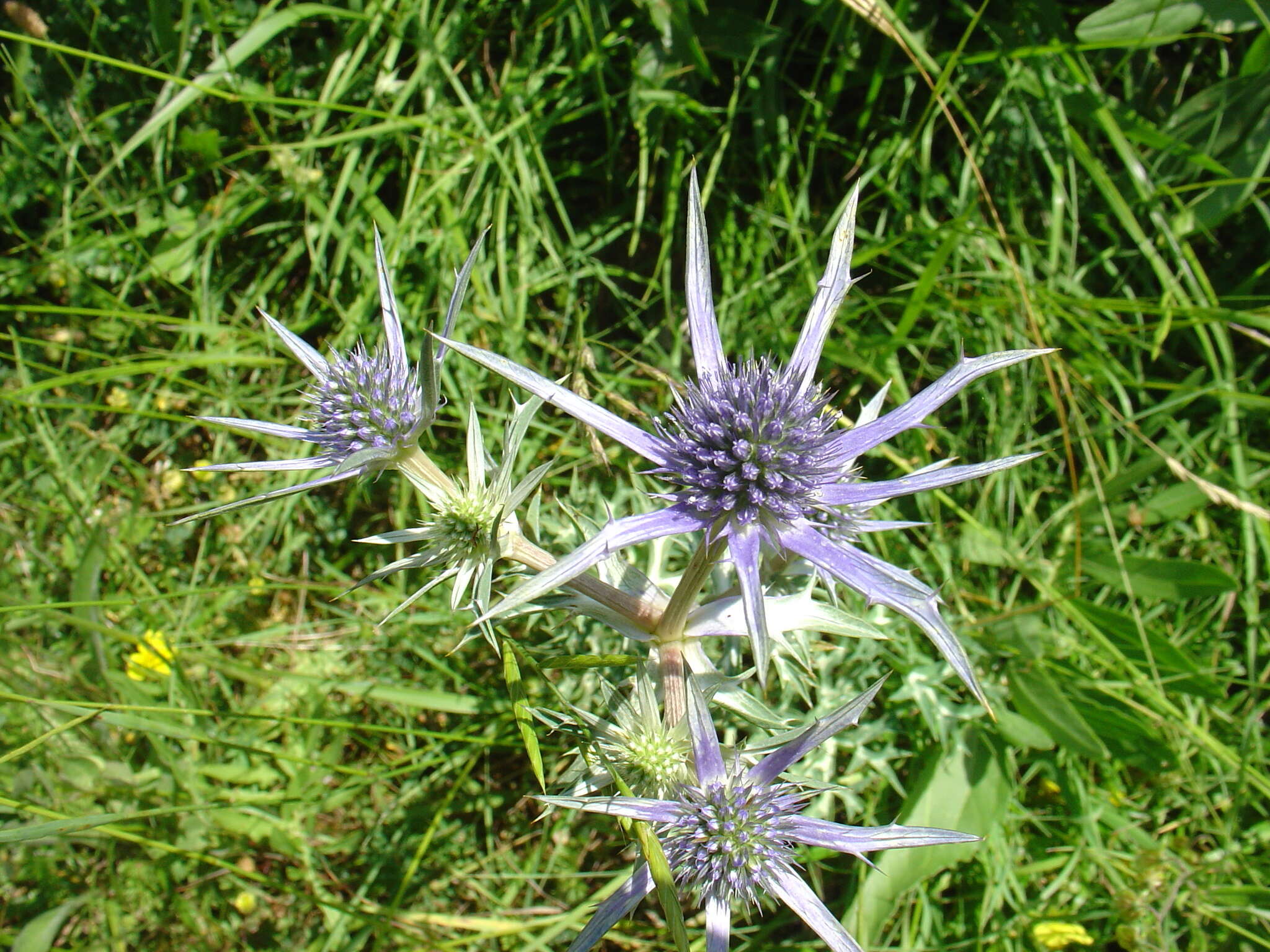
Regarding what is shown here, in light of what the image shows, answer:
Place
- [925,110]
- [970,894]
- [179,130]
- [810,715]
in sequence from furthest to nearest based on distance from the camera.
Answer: [179,130]
[970,894]
[925,110]
[810,715]

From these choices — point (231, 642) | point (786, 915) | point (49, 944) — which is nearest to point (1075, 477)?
point (786, 915)

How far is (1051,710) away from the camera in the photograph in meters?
2.46

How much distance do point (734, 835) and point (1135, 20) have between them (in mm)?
2681

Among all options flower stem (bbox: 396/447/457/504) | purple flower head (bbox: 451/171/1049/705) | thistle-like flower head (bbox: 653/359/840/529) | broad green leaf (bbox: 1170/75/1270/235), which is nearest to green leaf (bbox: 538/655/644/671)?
purple flower head (bbox: 451/171/1049/705)

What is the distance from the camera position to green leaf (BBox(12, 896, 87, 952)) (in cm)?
245

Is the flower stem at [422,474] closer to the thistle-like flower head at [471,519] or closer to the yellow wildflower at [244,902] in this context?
the thistle-like flower head at [471,519]

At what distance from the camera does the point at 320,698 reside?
280 centimetres

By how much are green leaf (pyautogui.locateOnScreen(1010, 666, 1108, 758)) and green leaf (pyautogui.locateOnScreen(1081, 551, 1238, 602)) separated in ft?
1.32

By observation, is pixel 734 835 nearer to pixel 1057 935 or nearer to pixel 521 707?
pixel 521 707

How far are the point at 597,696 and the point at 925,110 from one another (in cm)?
203

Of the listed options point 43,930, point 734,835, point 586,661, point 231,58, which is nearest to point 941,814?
point 734,835

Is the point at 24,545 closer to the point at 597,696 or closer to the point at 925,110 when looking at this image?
the point at 597,696

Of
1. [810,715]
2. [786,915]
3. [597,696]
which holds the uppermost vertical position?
[810,715]

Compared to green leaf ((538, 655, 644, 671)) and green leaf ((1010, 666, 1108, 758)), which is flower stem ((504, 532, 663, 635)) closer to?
green leaf ((538, 655, 644, 671))
